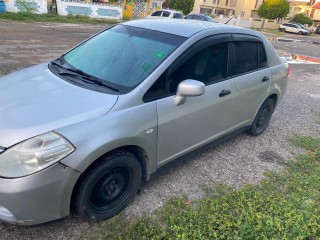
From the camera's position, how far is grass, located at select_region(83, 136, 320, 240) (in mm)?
2516

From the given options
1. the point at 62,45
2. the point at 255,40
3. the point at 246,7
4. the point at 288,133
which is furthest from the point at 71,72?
the point at 246,7

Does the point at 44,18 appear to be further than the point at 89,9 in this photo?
No

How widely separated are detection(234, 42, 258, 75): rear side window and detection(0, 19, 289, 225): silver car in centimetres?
1

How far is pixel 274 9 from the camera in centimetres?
3931

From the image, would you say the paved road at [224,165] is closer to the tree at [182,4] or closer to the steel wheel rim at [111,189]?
the steel wheel rim at [111,189]

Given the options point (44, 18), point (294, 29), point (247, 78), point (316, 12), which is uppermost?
point (247, 78)

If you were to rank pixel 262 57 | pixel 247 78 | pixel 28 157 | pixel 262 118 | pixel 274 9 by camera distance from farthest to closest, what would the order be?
pixel 274 9
pixel 262 118
pixel 262 57
pixel 247 78
pixel 28 157

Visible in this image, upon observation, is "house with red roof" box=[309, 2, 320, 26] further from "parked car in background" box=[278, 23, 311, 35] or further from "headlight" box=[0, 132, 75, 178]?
"headlight" box=[0, 132, 75, 178]

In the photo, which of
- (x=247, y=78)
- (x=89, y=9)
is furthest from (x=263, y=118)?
(x=89, y=9)

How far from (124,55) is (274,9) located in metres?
42.7

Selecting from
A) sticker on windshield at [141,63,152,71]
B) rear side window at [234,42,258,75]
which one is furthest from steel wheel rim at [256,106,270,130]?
sticker on windshield at [141,63,152,71]

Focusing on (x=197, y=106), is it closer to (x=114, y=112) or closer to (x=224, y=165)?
(x=114, y=112)

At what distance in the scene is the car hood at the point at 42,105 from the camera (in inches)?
81.5

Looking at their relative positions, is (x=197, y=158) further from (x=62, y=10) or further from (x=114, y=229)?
(x=62, y=10)
